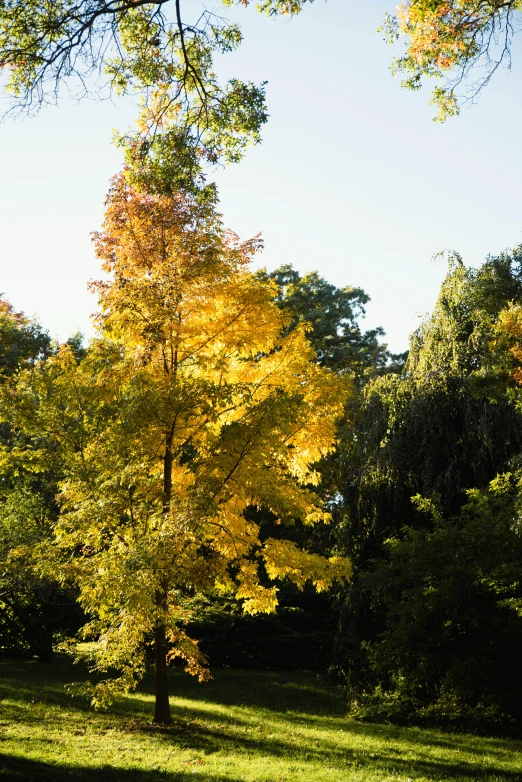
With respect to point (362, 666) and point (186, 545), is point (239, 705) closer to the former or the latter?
point (362, 666)

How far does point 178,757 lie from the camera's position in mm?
7172

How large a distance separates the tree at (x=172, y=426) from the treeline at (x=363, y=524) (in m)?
0.05

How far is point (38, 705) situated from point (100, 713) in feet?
3.23

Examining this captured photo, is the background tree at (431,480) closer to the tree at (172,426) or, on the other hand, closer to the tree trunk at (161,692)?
the tree at (172,426)

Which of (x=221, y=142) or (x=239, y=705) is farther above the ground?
(x=221, y=142)

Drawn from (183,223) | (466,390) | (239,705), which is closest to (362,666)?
(239,705)

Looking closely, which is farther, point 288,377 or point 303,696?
point 303,696

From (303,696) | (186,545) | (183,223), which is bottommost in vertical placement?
(303,696)

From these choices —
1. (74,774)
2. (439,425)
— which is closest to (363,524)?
(439,425)

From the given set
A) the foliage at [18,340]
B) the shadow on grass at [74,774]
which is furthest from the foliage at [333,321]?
the shadow on grass at [74,774]

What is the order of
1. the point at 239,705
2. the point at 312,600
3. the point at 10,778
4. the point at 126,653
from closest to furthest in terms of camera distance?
the point at 10,778, the point at 126,653, the point at 239,705, the point at 312,600

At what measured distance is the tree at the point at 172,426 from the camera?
24.7ft

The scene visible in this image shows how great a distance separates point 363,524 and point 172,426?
5950 mm

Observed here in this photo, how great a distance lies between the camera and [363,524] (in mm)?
12898
